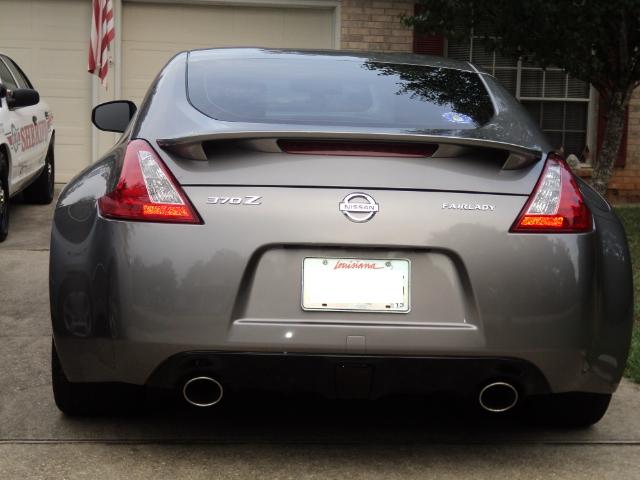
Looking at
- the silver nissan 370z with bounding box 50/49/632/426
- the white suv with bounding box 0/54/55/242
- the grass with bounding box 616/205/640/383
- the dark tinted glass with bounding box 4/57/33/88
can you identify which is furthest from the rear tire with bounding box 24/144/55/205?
the silver nissan 370z with bounding box 50/49/632/426

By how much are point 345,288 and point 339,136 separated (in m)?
0.47

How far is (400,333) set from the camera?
3.50 meters

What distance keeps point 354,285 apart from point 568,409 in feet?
3.79

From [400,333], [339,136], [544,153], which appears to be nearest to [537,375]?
[400,333]

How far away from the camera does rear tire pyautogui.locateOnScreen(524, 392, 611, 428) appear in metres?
4.14

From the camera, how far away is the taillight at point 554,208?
11.8 ft

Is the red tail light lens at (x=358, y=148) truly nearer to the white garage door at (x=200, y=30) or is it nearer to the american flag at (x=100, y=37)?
the american flag at (x=100, y=37)

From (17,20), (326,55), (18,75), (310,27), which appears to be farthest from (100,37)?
(326,55)

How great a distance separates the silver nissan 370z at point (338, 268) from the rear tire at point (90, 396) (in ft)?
1.00

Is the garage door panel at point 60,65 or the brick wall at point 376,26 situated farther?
the brick wall at point 376,26

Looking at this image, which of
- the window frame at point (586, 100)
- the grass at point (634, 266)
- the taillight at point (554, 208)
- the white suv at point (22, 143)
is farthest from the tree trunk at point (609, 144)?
the taillight at point (554, 208)

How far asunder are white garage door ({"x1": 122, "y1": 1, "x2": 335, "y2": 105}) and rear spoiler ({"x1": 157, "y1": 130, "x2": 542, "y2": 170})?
1097 cm

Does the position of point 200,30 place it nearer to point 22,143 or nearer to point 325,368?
point 22,143

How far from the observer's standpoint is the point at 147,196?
3.56 metres
